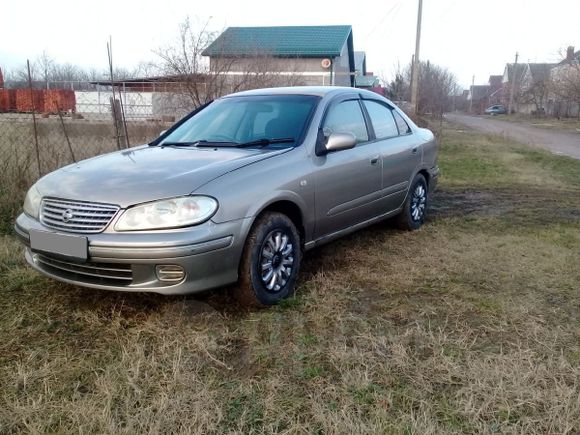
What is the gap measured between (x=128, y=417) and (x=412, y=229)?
4152 millimetres

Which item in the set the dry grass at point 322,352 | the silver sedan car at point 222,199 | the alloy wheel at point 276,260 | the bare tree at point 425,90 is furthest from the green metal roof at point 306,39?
the alloy wheel at point 276,260

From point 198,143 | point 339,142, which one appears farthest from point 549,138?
point 198,143

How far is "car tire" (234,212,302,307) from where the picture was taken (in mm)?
3398

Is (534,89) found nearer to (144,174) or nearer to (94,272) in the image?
(144,174)

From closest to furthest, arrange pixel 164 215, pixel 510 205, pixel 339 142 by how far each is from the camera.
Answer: pixel 164 215
pixel 339 142
pixel 510 205

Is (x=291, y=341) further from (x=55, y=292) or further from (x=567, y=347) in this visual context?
(x=55, y=292)

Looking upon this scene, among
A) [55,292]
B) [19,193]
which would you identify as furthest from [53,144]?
[55,292]

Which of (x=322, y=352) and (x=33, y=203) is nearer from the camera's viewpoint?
(x=322, y=352)

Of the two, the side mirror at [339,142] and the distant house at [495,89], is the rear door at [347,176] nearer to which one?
the side mirror at [339,142]

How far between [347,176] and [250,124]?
3.08ft

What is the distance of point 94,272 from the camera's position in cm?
318

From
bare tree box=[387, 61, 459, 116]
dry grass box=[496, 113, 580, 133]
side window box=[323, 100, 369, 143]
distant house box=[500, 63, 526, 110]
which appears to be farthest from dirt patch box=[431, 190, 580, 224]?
distant house box=[500, 63, 526, 110]

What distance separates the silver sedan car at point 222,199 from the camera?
10.1ft

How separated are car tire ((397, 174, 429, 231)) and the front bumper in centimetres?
280
